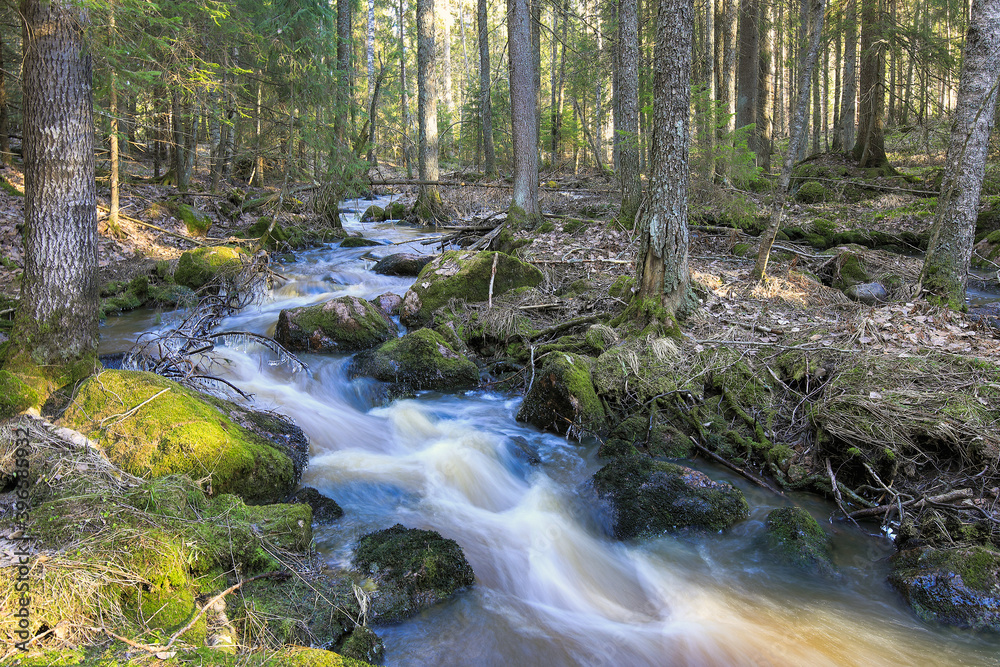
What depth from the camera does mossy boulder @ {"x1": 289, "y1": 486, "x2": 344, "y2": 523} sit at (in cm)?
542

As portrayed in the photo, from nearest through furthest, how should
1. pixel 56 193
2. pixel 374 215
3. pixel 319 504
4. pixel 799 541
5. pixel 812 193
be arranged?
pixel 799 541
pixel 319 504
pixel 56 193
pixel 812 193
pixel 374 215

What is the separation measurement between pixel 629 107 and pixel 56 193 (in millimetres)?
10593

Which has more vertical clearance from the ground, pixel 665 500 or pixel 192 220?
pixel 192 220

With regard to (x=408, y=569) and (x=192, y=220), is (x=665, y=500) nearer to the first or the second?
(x=408, y=569)

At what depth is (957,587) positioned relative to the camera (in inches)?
172

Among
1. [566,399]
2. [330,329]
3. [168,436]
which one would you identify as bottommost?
[566,399]

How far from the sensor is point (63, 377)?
6133 millimetres

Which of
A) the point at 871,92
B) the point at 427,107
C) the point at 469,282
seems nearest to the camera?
the point at 469,282

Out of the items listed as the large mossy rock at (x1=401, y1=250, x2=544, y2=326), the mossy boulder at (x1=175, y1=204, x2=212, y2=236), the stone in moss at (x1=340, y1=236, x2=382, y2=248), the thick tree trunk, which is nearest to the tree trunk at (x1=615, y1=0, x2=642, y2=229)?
the large mossy rock at (x1=401, y1=250, x2=544, y2=326)

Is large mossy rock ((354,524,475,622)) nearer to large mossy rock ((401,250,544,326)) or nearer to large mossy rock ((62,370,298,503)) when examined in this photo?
large mossy rock ((62,370,298,503))

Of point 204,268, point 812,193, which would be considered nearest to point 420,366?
point 204,268

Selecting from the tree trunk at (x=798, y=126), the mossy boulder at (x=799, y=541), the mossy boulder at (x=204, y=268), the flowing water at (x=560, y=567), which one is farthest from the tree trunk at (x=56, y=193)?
the tree trunk at (x=798, y=126)

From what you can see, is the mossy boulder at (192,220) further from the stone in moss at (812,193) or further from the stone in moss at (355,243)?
the stone in moss at (812,193)

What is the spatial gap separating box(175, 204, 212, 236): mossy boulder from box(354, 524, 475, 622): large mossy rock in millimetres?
12607
